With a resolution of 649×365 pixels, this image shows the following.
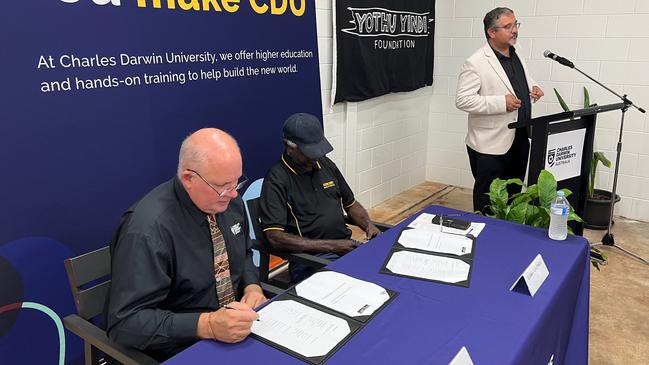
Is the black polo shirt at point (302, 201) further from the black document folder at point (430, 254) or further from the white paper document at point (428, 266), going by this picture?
the white paper document at point (428, 266)

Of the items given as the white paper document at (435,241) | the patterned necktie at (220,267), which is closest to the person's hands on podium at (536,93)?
the white paper document at (435,241)

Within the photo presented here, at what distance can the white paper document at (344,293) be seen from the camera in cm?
139

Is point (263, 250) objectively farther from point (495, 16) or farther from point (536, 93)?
point (536, 93)

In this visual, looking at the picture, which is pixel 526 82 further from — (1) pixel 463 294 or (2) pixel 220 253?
(2) pixel 220 253

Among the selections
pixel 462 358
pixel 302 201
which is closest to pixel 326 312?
pixel 462 358

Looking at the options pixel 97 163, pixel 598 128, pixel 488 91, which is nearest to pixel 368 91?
pixel 488 91

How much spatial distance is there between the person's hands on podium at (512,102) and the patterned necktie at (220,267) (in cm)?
231

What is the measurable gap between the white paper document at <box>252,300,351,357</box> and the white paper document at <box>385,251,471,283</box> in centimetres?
39

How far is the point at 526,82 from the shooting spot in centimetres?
335

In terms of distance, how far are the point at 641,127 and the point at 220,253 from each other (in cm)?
384

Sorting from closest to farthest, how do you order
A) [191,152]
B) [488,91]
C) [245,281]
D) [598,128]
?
[191,152] → [245,281] → [488,91] → [598,128]

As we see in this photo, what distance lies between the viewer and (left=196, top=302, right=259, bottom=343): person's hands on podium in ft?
4.04

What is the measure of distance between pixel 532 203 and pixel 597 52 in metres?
2.51

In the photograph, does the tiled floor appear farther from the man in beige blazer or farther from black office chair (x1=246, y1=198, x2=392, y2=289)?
black office chair (x1=246, y1=198, x2=392, y2=289)
